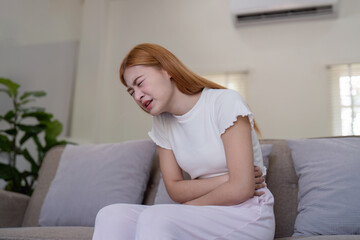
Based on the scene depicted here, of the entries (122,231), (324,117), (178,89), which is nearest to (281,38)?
(324,117)

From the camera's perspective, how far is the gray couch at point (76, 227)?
4.62 ft

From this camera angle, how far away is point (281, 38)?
385cm

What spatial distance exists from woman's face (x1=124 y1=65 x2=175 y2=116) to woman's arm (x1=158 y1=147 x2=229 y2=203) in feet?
0.71

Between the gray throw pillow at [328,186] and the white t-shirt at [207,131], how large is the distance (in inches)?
11.3

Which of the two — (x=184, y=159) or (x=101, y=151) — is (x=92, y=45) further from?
(x=184, y=159)

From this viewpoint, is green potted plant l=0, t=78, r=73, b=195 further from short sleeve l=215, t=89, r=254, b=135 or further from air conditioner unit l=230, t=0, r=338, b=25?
air conditioner unit l=230, t=0, r=338, b=25

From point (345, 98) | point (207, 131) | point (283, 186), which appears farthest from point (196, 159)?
point (345, 98)

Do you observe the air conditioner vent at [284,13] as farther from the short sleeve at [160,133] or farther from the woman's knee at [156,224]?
the woman's knee at [156,224]

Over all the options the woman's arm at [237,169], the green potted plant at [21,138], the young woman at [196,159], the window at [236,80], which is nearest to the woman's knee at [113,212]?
the young woman at [196,159]

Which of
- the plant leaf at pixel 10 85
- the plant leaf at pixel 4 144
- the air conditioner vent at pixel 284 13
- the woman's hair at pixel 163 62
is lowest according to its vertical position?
the plant leaf at pixel 4 144

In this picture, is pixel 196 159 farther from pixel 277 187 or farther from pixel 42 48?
pixel 42 48

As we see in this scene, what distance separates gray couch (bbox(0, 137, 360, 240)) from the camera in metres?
1.41

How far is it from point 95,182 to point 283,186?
34.0 inches

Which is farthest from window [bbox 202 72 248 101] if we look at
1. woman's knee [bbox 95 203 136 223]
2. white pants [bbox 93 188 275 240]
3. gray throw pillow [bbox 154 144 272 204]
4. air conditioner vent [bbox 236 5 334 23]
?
woman's knee [bbox 95 203 136 223]
